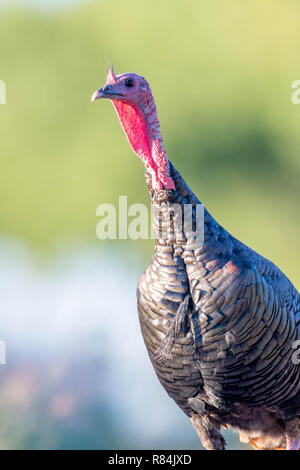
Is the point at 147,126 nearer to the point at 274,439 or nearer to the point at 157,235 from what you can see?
the point at 157,235

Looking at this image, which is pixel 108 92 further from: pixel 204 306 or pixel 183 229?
pixel 204 306

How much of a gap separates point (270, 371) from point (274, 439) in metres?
0.52

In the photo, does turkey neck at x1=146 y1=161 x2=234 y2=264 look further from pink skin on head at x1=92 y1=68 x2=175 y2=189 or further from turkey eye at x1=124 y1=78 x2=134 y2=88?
turkey eye at x1=124 y1=78 x2=134 y2=88

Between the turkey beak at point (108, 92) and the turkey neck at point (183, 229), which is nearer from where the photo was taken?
the turkey beak at point (108, 92)

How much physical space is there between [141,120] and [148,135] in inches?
2.3

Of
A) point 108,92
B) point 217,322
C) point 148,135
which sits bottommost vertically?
point 217,322

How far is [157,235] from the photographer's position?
8.99 ft

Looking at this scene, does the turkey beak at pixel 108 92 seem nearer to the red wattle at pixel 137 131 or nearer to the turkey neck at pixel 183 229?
the red wattle at pixel 137 131

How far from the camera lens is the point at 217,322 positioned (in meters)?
2.65

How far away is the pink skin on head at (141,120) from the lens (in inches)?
103

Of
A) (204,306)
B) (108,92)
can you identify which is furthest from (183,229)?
(108,92)

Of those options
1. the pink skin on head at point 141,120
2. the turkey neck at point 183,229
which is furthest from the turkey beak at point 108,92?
the turkey neck at point 183,229
